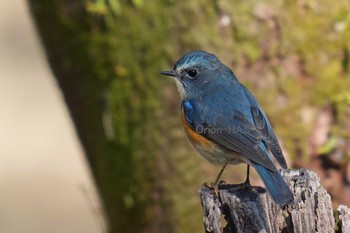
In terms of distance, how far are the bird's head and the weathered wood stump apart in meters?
1.28

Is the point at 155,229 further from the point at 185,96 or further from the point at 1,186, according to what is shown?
the point at 1,186

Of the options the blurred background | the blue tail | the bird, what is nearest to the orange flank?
the bird

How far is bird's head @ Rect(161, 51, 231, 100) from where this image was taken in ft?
18.2

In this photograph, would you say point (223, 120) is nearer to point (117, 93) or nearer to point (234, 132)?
point (234, 132)

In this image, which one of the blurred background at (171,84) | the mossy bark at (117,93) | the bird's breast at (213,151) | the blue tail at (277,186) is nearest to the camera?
the blue tail at (277,186)

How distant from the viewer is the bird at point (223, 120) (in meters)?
4.87

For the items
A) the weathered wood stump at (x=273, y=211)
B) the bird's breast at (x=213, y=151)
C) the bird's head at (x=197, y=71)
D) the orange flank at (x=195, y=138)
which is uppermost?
the bird's head at (x=197, y=71)

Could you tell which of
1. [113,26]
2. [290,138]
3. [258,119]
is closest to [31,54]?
[113,26]

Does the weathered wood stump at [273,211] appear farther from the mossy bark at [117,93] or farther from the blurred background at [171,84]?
the mossy bark at [117,93]

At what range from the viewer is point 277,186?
4.25 metres

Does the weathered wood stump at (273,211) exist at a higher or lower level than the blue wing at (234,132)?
lower

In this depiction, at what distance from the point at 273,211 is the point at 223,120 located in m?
1.04

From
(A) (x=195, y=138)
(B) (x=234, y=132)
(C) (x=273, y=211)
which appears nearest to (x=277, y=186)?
(C) (x=273, y=211)

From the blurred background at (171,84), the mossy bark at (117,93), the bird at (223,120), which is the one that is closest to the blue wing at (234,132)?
the bird at (223,120)
